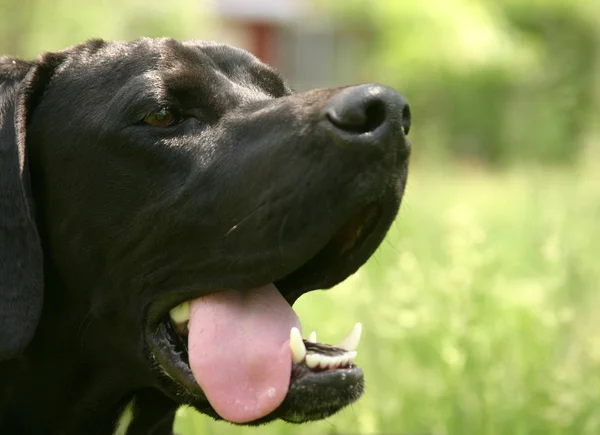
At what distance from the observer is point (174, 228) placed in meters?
3.01

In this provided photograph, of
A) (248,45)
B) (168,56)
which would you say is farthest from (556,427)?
(248,45)

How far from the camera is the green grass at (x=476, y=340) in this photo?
4152 millimetres

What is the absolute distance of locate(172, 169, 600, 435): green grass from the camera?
4152 millimetres

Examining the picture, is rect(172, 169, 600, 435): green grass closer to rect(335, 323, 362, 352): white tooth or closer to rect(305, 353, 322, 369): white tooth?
rect(335, 323, 362, 352): white tooth

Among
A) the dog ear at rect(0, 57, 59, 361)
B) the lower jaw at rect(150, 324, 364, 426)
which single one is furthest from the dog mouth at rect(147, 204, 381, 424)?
the dog ear at rect(0, 57, 59, 361)

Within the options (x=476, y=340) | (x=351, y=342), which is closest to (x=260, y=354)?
(x=351, y=342)

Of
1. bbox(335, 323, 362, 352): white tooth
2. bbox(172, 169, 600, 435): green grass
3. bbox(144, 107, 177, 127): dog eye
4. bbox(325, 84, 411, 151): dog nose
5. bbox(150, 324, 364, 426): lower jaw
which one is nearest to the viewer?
bbox(325, 84, 411, 151): dog nose

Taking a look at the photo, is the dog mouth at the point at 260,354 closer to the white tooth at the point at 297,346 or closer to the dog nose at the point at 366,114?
the white tooth at the point at 297,346

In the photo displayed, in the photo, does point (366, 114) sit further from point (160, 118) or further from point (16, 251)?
point (16, 251)

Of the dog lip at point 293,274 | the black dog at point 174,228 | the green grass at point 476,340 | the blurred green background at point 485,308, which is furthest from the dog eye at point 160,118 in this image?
the blurred green background at point 485,308

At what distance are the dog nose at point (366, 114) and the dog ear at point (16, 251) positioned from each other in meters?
1.04

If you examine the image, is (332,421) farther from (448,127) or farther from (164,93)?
(448,127)

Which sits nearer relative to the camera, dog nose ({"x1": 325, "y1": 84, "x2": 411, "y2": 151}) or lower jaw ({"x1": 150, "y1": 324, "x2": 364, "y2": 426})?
dog nose ({"x1": 325, "y1": 84, "x2": 411, "y2": 151})

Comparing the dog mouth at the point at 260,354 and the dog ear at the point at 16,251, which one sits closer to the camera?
the dog mouth at the point at 260,354
